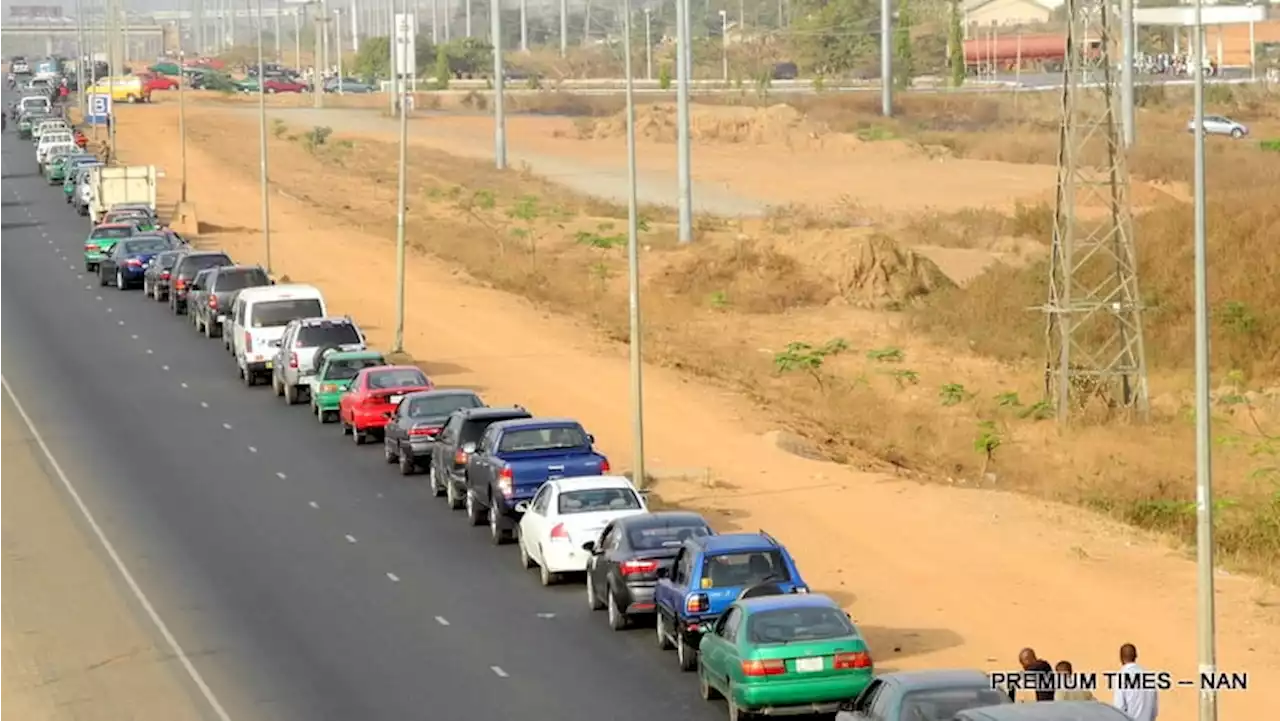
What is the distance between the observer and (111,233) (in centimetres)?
7094

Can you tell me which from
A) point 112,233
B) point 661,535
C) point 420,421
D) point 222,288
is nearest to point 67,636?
point 661,535

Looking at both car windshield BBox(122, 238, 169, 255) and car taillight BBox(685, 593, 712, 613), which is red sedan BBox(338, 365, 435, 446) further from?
car windshield BBox(122, 238, 169, 255)

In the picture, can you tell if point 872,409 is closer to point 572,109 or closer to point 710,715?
point 710,715

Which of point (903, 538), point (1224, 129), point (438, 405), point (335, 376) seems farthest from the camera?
point (1224, 129)

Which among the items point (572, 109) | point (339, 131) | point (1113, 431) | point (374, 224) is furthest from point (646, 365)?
point (572, 109)

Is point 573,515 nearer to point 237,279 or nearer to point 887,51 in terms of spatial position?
point 237,279

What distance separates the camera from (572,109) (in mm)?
156875

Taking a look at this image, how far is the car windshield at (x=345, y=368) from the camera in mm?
45031

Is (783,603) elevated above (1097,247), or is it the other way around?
(1097,247)

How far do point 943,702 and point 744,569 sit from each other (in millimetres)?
6473

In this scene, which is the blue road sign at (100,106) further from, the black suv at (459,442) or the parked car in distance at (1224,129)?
the black suv at (459,442)

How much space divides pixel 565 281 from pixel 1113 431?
2633 cm

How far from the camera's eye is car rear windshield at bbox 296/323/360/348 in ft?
154

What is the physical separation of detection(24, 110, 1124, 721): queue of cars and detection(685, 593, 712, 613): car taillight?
0.02 metres
